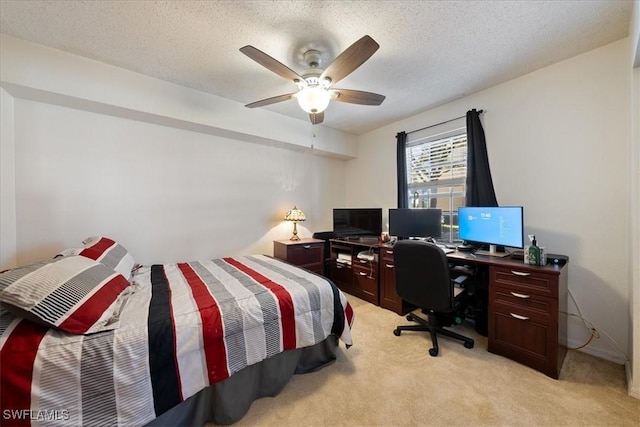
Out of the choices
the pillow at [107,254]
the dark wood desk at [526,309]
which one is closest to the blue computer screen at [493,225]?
the dark wood desk at [526,309]

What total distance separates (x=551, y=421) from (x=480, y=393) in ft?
1.15

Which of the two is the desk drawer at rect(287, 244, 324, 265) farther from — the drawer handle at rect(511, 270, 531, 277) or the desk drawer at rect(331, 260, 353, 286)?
the drawer handle at rect(511, 270, 531, 277)

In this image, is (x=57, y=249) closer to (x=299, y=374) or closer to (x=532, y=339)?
(x=299, y=374)

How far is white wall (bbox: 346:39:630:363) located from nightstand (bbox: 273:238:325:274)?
2403 millimetres

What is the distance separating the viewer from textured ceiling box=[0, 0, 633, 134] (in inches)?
62.7

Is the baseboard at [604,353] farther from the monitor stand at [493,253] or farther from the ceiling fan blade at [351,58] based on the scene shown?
the ceiling fan blade at [351,58]

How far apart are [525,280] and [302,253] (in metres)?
2.47

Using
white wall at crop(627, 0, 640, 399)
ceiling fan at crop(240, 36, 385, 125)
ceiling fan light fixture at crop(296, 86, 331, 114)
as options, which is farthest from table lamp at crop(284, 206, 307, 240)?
white wall at crop(627, 0, 640, 399)

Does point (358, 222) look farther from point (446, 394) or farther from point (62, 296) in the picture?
point (62, 296)

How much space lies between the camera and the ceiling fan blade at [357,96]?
1997mm

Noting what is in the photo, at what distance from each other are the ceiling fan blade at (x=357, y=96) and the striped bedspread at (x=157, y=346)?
1.63m

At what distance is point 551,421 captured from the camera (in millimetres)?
1390

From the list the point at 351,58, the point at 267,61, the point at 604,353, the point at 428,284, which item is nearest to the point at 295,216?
the point at 428,284
